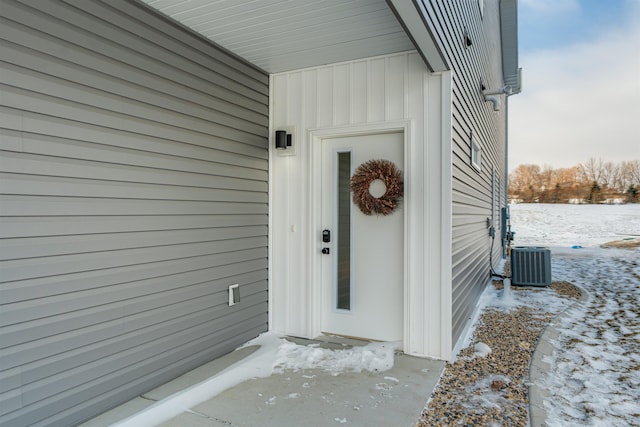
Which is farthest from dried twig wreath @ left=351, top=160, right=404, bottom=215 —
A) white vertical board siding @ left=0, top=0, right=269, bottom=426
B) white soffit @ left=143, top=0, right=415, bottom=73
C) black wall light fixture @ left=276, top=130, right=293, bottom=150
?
white vertical board siding @ left=0, top=0, right=269, bottom=426

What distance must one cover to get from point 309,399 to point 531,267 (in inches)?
211

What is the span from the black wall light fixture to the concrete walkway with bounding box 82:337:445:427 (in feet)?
6.83

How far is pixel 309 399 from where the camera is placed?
2568 millimetres

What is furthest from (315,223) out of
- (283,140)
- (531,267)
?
(531,267)

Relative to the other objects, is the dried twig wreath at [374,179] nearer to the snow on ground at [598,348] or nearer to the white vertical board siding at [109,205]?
the white vertical board siding at [109,205]

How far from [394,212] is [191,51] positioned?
85.1 inches

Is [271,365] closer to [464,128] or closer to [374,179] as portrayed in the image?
[374,179]

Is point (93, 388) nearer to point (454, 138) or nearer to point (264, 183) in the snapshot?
point (264, 183)

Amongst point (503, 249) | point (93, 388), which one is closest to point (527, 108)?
point (503, 249)

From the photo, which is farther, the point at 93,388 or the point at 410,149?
the point at 410,149

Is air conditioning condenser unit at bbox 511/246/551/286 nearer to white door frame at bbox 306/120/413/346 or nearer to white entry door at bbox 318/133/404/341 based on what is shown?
white entry door at bbox 318/133/404/341

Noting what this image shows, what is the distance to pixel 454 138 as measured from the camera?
3.50m

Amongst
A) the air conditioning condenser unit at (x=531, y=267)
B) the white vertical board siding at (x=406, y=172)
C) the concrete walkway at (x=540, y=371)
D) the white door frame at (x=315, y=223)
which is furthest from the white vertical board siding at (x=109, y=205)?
the air conditioning condenser unit at (x=531, y=267)

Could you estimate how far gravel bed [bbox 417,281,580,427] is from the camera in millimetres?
2338
